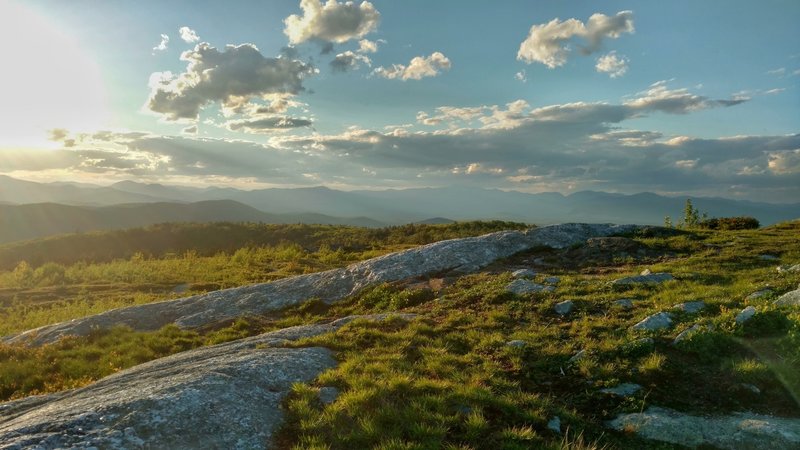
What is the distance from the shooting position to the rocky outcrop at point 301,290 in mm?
22375

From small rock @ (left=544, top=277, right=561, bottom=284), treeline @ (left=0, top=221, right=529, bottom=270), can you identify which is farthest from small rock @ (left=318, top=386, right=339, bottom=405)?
treeline @ (left=0, top=221, right=529, bottom=270)

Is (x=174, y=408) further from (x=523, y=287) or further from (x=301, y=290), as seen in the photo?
(x=301, y=290)

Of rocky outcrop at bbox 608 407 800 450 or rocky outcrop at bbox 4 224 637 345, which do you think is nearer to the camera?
rocky outcrop at bbox 608 407 800 450

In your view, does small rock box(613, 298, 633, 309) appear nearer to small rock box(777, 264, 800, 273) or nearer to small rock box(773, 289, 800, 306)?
small rock box(773, 289, 800, 306)

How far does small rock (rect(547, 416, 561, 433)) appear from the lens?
8.60m

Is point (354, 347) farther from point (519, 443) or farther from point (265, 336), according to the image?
point (519, 443)

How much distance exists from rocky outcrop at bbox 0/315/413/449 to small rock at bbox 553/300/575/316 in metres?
8.49

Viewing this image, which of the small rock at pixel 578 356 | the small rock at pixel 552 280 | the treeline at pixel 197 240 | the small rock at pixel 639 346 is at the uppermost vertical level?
the small rock at pixel 552 280

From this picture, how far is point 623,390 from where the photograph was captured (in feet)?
32.7

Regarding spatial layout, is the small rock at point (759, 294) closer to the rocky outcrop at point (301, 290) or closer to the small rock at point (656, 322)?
the small rock at point (656, 322)

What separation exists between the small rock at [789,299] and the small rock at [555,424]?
8.95 metres

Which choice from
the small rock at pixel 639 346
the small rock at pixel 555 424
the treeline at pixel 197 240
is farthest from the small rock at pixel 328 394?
the treeline at pixel 197 240

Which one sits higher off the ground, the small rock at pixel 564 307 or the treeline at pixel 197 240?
the small rock at pixel 564 307

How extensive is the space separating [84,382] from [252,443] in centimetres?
1065
